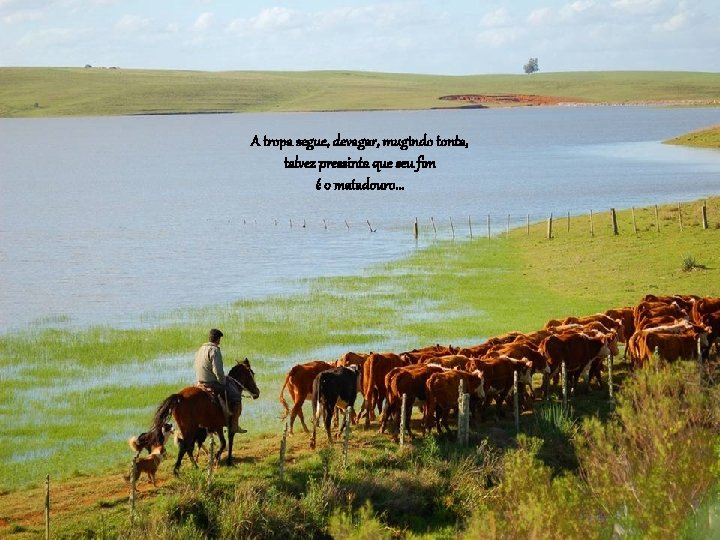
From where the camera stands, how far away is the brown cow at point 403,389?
1784 cm

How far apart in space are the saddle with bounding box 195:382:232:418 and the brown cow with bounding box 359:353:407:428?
3.37 metres

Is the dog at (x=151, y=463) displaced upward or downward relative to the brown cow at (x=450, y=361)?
downward

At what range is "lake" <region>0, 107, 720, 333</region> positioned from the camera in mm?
38438

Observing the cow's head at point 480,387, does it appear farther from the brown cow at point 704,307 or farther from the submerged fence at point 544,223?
the submerged fence at point 544,223

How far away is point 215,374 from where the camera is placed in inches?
632

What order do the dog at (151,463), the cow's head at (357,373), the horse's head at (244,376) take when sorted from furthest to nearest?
the cow's head at (357,373) < the horse's head at (244,376) < the dog at (151,463)

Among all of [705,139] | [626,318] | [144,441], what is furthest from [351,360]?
[705,139]

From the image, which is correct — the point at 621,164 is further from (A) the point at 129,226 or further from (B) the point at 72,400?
(B) the point at 72,400

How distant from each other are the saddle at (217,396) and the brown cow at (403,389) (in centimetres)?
308

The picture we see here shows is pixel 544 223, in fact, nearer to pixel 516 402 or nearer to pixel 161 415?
pixel 516 402

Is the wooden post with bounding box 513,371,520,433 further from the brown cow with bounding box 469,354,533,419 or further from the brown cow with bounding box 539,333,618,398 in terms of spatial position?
the brown cow with bounding box 539,333,618,398

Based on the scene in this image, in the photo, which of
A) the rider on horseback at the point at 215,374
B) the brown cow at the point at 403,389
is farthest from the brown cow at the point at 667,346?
the rider on horseback at the point at 215,374

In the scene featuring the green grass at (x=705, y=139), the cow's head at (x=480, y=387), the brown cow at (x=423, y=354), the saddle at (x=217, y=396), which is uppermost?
the green grass at (x=705, y=139)

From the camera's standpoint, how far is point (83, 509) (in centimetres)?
1472
